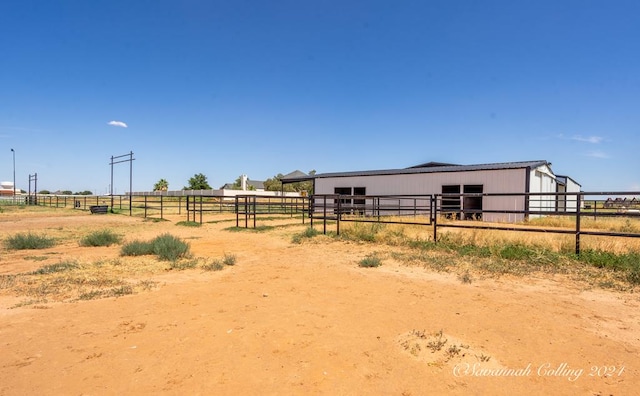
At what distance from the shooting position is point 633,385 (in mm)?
2539

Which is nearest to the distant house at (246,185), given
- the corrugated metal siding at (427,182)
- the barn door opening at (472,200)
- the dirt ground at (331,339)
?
the corrugated metal siding at (427,182)

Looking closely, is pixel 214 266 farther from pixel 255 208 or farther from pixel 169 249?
pixel 255 208

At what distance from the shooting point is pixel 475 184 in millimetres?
18344

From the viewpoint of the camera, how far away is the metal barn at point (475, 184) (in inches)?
658

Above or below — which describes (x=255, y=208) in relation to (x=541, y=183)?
below

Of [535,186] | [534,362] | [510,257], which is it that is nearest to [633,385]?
[534,362]

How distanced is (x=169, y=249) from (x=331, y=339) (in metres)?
5.90

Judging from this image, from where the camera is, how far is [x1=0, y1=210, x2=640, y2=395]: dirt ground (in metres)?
2.61

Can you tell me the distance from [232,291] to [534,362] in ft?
12.6

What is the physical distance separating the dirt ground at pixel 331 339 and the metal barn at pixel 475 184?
28.9 feet

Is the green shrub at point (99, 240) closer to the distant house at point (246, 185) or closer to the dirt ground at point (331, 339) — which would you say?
the dirt ground at point (331, 339)

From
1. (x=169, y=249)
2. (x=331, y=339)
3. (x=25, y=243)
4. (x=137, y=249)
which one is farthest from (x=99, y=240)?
(x=331, y=339)

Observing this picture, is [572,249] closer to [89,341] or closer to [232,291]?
[232,291]

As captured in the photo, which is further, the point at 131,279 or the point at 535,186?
the point at 535,186
